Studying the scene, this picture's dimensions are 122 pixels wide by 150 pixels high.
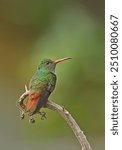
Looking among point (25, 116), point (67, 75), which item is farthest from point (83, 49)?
point (25, 116)

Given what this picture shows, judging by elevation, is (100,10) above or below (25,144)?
above

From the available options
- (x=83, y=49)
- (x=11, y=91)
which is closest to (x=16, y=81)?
(x=11, y=91)

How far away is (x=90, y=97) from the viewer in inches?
71.4

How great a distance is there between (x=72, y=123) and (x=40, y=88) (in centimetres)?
9

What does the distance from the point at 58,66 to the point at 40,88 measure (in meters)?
0.06

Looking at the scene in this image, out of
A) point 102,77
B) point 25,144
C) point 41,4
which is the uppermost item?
point 41,4

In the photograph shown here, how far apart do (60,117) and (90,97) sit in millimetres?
81

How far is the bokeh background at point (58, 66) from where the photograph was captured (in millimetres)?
1776

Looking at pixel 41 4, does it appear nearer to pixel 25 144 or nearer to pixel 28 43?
pixel 28 43

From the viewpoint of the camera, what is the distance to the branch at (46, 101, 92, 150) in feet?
5.79

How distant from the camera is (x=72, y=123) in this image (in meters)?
1.77

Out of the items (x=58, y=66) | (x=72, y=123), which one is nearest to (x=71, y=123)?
(x=72, y=123)

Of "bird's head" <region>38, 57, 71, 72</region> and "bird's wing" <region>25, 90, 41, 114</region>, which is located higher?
"bird's head" <region>38, 57, 71, 72</region>

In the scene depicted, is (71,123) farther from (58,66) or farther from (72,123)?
(58,66)
